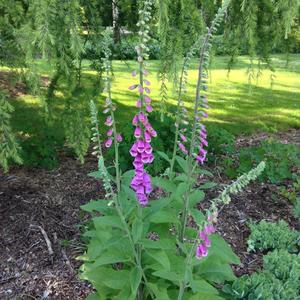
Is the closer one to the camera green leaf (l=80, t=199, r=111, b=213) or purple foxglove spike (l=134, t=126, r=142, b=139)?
purple foxglove spike (l=134, t=126, r=142, b=139)

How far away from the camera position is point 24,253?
3549mm

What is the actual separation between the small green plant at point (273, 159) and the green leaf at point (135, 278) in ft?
9.13

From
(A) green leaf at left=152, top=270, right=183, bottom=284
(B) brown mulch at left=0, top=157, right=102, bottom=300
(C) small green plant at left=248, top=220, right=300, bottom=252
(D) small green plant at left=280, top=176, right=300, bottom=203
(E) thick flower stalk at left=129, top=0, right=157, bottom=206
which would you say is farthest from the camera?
(D) small green plant at left=280, top=176, right=300, bottom=203

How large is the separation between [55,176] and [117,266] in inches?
84.1

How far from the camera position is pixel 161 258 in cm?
212

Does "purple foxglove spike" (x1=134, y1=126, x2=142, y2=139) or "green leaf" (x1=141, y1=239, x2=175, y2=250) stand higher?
"purple foxglove spike" (x1=134, y1=126, x2=142, y2=139)

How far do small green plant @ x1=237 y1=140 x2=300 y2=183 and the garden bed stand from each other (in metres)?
0.14

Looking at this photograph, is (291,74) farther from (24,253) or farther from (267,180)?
(24,253)

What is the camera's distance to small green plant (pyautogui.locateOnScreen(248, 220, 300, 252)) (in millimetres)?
3709

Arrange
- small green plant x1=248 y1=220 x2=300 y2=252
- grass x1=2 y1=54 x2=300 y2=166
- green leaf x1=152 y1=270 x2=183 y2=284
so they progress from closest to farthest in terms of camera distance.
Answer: green leaf x1=152 y1=270 x2=183 y2=284 < small green plant x1=248 y1=220 x2=300 y2=252 < grass x1=2 y1=54 x2=300 y2=166

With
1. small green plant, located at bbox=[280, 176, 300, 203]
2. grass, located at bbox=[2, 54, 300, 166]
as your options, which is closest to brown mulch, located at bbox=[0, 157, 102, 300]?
grass, located at bbox=[2, 54, 300, 166]

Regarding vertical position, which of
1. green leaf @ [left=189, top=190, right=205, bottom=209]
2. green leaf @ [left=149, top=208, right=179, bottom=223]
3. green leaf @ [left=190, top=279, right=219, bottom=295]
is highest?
green leaf @ [left=149, top=208, right=179, bottom=223]

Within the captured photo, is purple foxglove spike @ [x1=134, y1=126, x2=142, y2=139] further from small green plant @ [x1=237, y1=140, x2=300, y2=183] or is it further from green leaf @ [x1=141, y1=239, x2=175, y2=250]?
small green plant @ [x1=237, y1=140, x2=300, y2=183]

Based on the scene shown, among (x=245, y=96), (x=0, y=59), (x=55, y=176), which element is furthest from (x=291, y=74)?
(x=0, y=59)
